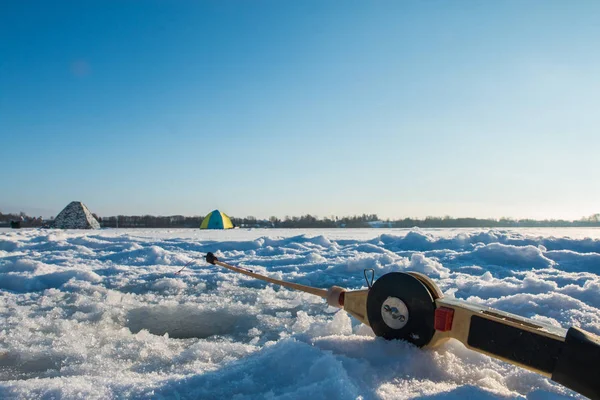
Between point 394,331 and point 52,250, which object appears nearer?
point 394,331

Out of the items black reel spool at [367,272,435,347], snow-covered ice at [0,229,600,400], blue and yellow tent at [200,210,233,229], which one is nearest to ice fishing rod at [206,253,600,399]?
black reel spool at [367,272,435,347]

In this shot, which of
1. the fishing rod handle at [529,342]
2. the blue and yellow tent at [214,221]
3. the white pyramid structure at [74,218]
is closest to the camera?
the fishing rod handle at [529,342]

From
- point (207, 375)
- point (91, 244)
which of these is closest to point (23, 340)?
point (207, 375)

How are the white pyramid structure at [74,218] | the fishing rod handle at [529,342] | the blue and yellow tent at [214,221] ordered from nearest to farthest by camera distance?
the fishing rod handle at [529,342] < the white pyramid structure at [74,218] < the blue and yellow tent at [214,221]

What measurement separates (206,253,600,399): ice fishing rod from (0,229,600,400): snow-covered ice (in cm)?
12

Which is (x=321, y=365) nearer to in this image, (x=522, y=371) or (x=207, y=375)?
(x=207, y=375)

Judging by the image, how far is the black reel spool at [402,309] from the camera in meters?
1.60

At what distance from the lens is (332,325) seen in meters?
2.38

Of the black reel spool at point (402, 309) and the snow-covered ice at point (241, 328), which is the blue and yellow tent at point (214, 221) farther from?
the black reel spool at point (402, 309)

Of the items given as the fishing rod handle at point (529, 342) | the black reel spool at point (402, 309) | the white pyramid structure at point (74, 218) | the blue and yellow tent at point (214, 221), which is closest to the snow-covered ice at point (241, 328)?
the black reel spool at point (402, 309)

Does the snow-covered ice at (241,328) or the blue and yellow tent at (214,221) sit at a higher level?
the blue and yellow tent at (214,221)

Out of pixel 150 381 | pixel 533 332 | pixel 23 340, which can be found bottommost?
pixel 23 340

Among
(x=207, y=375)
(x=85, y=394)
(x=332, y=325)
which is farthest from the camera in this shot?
(x=332, y=325)

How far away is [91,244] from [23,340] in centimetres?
715
